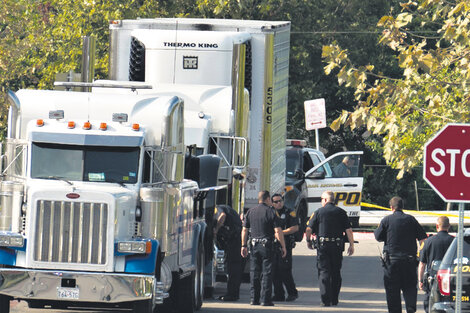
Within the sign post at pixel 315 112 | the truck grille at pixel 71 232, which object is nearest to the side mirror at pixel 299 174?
the sign post at pixel 315 112

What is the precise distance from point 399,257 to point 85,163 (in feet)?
14.9

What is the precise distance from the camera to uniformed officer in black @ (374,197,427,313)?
51.1 ft

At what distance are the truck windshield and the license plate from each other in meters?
1.39

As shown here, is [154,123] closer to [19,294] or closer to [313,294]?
[19,294]

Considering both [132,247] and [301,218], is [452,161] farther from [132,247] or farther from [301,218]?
[301,218]

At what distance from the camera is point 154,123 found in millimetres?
14273

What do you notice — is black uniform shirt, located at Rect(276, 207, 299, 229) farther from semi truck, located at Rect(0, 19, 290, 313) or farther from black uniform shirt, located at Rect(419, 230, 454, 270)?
black uniform shirt, located at Rect(419, 230, 454, 270)

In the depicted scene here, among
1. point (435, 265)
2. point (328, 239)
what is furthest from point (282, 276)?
point (435, 265)

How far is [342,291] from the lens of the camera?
19.8 metres

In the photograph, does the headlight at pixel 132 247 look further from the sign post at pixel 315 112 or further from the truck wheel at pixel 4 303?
the sign post at pixel 315 112

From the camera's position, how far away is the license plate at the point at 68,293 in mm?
13352

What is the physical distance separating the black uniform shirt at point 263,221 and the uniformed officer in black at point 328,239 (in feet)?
1.86

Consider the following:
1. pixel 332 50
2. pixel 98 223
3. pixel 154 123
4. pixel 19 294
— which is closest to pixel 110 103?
pixel 154 123

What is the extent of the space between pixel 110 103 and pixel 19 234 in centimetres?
205
